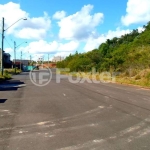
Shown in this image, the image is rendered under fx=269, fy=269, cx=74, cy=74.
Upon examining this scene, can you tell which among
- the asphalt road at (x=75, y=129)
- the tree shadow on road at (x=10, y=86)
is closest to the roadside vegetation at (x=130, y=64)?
the tree shadow on road at (x=10, y=86)

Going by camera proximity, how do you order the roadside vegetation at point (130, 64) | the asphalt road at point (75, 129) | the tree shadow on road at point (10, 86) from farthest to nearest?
the roadside vegetation at point (130, 64), the tree shadow on road at point (10, 86), the asphalt road at point (75, 129)

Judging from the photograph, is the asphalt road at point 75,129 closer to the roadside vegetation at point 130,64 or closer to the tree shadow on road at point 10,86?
the tree shadow on road at point 10,86

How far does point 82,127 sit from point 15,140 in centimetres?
213

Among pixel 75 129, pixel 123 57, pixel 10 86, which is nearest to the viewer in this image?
pixel 75 129

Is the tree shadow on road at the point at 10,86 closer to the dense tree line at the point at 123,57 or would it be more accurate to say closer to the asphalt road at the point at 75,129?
the asphalt road at the point at 75,129

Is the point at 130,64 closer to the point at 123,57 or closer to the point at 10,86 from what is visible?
the point at 123,57

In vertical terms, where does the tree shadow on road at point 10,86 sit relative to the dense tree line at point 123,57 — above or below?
below

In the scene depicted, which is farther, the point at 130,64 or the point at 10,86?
the point at 130,64

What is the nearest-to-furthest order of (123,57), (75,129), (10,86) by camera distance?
(75,129) < (10,86) < (123,57)

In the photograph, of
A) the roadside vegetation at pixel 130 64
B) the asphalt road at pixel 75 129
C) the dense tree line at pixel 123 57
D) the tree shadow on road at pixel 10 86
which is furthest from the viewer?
the dense tree line at pixel 123 57

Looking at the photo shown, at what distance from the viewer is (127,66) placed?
124 ft

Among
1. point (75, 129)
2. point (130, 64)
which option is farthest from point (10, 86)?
point (130, 64)

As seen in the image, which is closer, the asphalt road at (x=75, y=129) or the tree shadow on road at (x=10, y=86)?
Answer: the asphalt road at (x=75, y=129)

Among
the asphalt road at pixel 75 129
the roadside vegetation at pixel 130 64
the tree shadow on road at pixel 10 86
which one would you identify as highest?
the roadside vegetation at pixel 130 64
